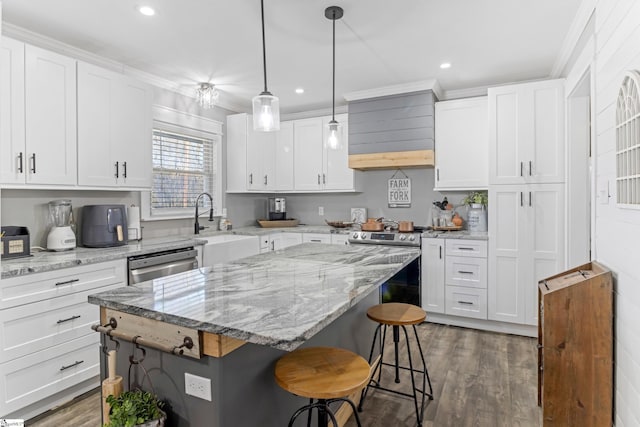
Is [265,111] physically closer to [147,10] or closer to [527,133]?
[147,10]

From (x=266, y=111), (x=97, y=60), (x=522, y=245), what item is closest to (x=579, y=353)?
(x=522, y=245)

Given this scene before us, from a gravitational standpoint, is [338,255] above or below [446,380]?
above

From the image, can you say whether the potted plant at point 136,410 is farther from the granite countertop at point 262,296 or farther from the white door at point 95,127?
the white door at point 95,127

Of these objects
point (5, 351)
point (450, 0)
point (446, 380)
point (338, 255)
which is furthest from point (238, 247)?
point (450, 0)

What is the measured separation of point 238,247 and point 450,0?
117 inches

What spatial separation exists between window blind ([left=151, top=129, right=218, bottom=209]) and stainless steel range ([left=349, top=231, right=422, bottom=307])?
2.10 m

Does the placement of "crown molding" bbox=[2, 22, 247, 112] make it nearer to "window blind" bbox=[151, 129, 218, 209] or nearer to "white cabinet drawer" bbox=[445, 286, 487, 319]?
"window blind" bbox=[151, 129, 218, 209]

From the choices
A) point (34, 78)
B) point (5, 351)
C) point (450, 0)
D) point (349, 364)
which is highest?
point (450, 0)

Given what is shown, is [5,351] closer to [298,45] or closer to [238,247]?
[238,247]

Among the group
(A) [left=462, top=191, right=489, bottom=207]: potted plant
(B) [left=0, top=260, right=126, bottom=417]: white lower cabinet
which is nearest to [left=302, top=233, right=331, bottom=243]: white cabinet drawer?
(A) [left=462, top=191, right=489, bottom=207]: potted plant

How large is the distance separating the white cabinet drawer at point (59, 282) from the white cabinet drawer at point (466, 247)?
9.87 feet

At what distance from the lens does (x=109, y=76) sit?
9.72ft

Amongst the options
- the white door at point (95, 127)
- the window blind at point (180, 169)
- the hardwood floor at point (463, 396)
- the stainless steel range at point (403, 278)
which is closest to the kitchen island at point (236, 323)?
the hardwood floor at point (463, 396)

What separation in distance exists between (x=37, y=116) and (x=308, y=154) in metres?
2.92
